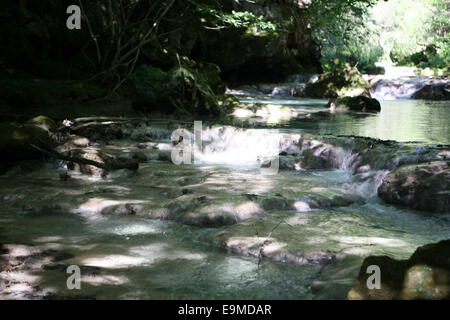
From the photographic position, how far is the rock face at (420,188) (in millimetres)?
4897

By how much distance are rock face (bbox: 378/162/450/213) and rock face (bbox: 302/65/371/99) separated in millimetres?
14204

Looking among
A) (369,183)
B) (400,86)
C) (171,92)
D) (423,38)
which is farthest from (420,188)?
(423,38)

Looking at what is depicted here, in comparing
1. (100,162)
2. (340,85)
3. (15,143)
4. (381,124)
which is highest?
(340,85)

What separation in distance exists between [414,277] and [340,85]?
18601 mm

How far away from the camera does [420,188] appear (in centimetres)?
512

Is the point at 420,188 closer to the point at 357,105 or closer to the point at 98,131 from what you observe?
the point at 98,131

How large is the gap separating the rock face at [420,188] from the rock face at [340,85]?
559 inches

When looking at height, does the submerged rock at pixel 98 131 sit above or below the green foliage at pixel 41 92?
below

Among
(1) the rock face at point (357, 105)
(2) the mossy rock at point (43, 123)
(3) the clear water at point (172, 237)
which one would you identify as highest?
(1) the rock face at point (357, 105)

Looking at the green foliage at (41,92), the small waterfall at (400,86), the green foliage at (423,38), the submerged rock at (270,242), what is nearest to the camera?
the submerged rock at (270,242)

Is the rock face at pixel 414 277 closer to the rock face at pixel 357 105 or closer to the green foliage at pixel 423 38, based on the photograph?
the rock face at pixel 357 105

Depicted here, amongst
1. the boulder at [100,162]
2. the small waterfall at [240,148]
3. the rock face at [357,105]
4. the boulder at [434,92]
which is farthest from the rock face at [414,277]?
the boulder at [434,92]

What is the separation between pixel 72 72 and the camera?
12781 millimetres
